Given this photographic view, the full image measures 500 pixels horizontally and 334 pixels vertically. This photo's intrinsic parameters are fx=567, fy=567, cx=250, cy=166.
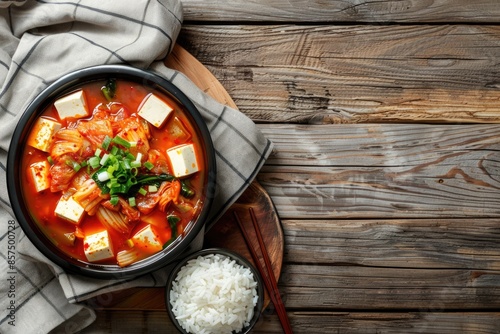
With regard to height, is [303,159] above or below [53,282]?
above

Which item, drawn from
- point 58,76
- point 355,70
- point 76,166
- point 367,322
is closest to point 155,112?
point 76,166

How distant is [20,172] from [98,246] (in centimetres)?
45

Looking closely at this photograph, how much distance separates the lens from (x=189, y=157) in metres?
2.34

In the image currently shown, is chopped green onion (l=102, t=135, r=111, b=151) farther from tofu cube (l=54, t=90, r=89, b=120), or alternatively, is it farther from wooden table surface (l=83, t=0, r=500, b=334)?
wooden table surface (l=83, t=0, r=500, b=334)

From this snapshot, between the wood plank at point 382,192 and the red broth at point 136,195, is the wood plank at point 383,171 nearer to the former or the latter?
the wood plank at point 382,192

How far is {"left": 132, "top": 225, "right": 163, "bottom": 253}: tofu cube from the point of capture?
2.35 m

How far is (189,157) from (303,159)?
27.1 inches

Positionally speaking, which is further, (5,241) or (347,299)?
(347,299)

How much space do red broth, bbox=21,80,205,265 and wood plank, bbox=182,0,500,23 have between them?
25.5 inches

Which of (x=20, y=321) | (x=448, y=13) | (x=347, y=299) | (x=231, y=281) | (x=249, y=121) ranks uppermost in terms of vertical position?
(x=448, y=13)

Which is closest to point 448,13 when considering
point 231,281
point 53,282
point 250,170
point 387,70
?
point 387,70

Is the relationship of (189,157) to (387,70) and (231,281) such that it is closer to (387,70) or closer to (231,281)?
(231,281)

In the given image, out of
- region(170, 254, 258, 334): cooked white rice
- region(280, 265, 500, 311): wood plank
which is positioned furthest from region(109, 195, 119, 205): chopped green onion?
region(280, 265, 500, 311): wood plank

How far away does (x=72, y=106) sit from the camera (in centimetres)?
234
